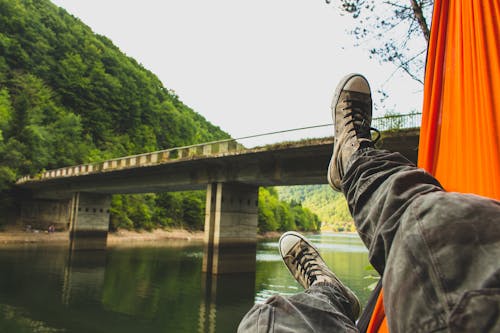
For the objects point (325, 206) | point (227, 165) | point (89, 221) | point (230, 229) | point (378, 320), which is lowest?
point (89, 221)

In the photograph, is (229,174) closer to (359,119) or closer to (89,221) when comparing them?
(359,119)

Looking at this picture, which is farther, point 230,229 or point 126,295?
point 230,229

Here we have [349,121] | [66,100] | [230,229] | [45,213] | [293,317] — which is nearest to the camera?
[293,317]

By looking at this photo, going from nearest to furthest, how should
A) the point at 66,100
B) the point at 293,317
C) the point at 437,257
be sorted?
the point at 437,257 < the point at 293,317 < the point at 66,100

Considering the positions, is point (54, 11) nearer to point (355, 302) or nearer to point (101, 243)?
point (101, 243)

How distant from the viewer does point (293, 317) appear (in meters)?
1.13

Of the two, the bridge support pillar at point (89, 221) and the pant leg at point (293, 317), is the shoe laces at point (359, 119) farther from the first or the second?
the bridge support pillar at point (89, 221)

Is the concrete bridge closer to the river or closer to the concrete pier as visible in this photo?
the river

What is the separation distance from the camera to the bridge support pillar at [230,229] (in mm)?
13656

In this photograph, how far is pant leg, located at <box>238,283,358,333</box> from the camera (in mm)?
1085

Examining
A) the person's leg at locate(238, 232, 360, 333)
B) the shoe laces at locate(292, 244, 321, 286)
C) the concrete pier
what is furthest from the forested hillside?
the person's leg at locate(238, 232, 360, 333)

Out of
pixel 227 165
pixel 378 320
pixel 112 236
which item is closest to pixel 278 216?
pixel 112 236

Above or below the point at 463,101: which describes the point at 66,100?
above

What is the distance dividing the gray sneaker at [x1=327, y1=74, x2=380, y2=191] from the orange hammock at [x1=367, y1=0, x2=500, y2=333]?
250 millimetres
